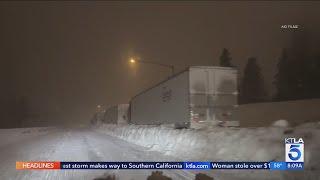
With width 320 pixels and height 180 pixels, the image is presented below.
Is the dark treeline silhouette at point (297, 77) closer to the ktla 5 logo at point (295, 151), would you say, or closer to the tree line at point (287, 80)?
the tree line at point (287, 80)

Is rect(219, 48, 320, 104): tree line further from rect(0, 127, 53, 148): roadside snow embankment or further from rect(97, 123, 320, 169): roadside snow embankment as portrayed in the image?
rect(97, 123, 320, 169): roadside snow embankment

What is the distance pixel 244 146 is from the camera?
1468 centimetres

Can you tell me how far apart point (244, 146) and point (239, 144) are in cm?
38

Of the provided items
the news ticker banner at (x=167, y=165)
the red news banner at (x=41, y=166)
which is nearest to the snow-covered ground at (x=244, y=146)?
the news ticker banner at (x=167, y=165)

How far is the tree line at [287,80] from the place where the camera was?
67.8 meters


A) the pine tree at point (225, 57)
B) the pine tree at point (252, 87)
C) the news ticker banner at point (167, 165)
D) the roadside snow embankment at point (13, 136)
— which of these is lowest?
the roadside snow embankment at point (13, 136)

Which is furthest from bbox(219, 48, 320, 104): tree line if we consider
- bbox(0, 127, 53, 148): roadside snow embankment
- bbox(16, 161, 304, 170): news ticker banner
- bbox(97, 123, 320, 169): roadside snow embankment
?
bbox(16, 161, 304, 170): news ticker banner

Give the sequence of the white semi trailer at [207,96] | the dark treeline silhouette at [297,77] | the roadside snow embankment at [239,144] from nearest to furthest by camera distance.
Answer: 1. the roadside snow embankment at [239,144]
2. the white semi trailer at [207,96]
3. the dark treeline silhouette at [297,77]

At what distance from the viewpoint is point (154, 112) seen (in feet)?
107

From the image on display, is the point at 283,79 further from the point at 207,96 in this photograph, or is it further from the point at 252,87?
the point at 207,96

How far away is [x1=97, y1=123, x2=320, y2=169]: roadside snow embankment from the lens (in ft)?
39.6

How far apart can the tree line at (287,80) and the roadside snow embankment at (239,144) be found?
51434 millimetres

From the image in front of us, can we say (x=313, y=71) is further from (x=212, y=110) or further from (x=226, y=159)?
(x=226, y=159)

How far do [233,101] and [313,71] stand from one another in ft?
165
